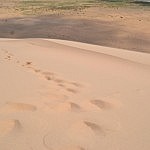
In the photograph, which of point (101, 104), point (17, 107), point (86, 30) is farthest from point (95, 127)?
point (86, 30)

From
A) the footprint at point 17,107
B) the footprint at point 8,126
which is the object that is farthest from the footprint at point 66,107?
the footprint at point 8,126

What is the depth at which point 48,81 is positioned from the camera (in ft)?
14.4

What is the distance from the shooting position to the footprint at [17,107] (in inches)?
128

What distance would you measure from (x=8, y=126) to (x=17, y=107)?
470 mm

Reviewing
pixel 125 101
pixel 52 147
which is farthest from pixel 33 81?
pixel 52 147

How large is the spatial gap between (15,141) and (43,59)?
3508mm

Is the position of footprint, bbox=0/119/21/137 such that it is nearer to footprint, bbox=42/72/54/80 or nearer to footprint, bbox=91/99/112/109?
footprint, bbox=91/99/112/109

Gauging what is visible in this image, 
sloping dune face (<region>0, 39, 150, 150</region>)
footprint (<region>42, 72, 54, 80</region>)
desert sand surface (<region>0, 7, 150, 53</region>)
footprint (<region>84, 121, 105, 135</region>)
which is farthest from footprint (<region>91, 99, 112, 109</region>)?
desert sand surface (<region>0, 7, 150, 53</region>)

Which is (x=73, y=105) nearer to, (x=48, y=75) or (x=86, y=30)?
(x=48, y=75)

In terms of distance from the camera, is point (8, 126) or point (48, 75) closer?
point (8, 126)

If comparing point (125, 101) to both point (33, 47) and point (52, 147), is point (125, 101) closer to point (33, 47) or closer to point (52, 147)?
point (52, 147)

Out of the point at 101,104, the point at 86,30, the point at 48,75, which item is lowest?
the point at 86,30

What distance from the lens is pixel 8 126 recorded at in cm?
287

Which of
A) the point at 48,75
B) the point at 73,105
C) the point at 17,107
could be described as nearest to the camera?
the point at 17,107
